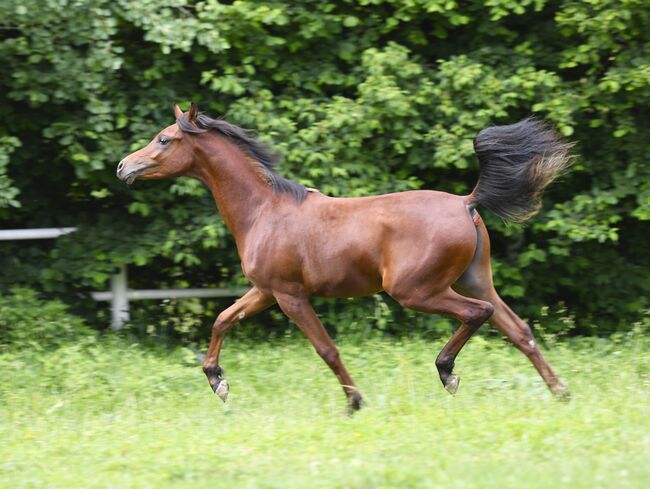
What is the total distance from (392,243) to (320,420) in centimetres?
129

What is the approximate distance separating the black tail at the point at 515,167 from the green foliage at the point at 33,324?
14.7 feet

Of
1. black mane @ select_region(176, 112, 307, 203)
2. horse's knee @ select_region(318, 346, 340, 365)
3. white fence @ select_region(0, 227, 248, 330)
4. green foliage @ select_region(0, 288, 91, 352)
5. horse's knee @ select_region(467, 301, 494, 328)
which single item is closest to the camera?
horse's knee @ select_region(467, 301, 494, 328)

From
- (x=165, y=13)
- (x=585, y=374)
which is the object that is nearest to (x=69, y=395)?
(x=165, y=13)

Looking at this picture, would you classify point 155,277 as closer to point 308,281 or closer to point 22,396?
point 22,396

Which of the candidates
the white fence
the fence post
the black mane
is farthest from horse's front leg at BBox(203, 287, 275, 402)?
the fence post

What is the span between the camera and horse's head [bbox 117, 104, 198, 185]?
7.50m

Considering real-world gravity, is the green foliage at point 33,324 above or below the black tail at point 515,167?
below

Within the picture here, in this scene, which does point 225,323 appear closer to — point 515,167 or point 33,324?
point 515,167

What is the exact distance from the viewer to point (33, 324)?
373 inches

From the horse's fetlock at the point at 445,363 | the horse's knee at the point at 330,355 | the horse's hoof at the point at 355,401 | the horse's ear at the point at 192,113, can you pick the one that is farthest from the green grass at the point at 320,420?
the horse's ear at the point at 192,113

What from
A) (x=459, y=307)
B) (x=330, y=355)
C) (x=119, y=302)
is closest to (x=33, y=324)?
(x=119, y=302)

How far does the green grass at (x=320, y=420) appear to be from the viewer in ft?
16.3

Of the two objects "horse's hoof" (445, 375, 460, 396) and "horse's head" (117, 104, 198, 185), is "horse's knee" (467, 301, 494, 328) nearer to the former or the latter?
"horse's hoof" (445, 375, 460, 396)

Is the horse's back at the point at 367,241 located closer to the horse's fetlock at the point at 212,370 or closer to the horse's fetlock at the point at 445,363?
the horse's fetlock at the point at 445,363
